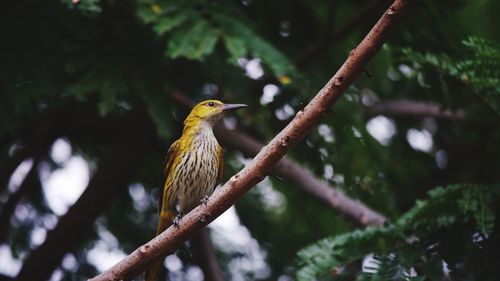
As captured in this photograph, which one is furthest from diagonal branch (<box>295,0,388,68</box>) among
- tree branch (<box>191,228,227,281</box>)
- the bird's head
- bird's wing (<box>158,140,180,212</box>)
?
tree branch (<box>191,228,227,281</box>)

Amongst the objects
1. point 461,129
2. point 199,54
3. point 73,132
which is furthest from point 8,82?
point 461,129

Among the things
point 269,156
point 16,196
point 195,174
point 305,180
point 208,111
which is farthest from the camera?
point 16,196

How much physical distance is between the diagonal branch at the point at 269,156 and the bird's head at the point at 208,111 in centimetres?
209

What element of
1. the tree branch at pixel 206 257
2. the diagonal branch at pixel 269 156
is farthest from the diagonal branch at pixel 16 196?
the diagonal branch at pixel 269 156

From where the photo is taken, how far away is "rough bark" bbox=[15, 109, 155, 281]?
20.5 ft

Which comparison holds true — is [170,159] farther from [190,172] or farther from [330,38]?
[330,38]

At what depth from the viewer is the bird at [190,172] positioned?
541 centimetres

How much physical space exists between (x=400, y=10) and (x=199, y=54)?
6.04ft

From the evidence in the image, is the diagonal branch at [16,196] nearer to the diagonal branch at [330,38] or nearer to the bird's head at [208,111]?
the bird's head at [208,111]

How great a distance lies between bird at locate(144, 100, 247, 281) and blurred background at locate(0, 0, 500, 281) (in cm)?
32

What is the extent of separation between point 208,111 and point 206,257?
4.60 ft

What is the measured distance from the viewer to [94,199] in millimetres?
6359

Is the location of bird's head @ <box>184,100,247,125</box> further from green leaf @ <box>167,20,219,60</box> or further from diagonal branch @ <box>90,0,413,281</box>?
diagonal branch @ <box>90,0,413,281</box>

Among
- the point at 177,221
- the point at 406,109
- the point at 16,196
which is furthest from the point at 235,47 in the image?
the point at 406,109
